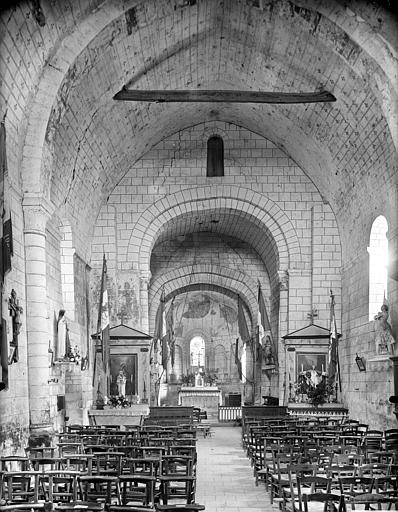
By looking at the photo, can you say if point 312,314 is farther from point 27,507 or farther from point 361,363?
point 27,507

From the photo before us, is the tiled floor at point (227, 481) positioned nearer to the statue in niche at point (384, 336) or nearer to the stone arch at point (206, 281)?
the statue in niche at point (384, 336)

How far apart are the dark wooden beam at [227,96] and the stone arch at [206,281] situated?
1146 centimetres

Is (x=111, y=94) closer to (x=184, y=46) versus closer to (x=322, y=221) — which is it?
(x=184, y=46)

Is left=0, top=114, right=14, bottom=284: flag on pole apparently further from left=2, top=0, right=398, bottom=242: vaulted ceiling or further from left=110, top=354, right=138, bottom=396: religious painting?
left=110, top=354, right=138, bottom=396: religious painting

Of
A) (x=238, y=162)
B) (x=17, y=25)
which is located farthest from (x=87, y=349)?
(x=17, y=25)

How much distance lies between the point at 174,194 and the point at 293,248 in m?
4.02

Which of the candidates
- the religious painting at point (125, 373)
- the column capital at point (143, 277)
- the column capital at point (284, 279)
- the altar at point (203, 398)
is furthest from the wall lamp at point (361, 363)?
the altar at point (203, 398)

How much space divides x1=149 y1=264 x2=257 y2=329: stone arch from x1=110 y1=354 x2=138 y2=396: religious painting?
7.15m

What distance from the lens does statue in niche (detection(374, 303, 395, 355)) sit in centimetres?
1756

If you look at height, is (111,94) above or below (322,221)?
above

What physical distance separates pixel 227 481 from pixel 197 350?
1226 inches

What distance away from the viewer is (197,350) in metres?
44.6

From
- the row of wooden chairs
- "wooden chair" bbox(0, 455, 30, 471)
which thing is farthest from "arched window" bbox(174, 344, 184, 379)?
"wooden chair" bbox(0, 455, 30, 471)

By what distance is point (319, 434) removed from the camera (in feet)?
47.0
